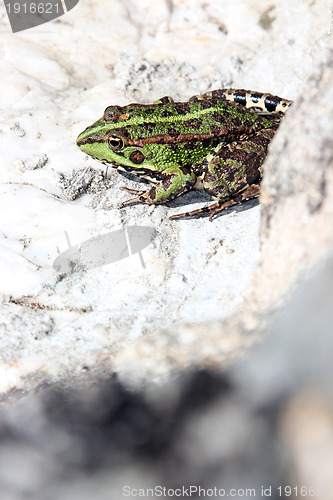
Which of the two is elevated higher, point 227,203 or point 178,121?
point 178,121

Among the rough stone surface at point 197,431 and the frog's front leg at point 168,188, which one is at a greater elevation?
the frog's front leg at point 168,188

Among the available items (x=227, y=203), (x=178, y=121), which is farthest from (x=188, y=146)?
(x=227, y=203)

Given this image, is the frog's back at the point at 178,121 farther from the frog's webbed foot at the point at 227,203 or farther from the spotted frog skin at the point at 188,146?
the frog's webbed foot at the point at 227,203

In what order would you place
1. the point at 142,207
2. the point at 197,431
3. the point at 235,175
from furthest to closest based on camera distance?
the point at 142,207, the point at 235,175, the point at 197,431

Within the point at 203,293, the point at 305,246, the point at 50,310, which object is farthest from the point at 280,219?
the point at 50,310

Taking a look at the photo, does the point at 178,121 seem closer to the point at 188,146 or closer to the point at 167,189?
the point at 188,146

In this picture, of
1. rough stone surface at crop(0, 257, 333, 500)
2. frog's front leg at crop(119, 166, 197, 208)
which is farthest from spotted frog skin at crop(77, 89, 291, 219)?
rough stone surface at crop(0, 257, 333, 500)

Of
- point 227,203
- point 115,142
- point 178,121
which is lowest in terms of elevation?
point 227,203

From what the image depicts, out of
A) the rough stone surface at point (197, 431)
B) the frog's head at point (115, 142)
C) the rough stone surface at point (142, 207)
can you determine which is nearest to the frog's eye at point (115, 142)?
the frog's head at point (115, 142)

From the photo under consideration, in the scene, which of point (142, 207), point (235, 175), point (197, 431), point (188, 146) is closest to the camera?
point (197, 431)
